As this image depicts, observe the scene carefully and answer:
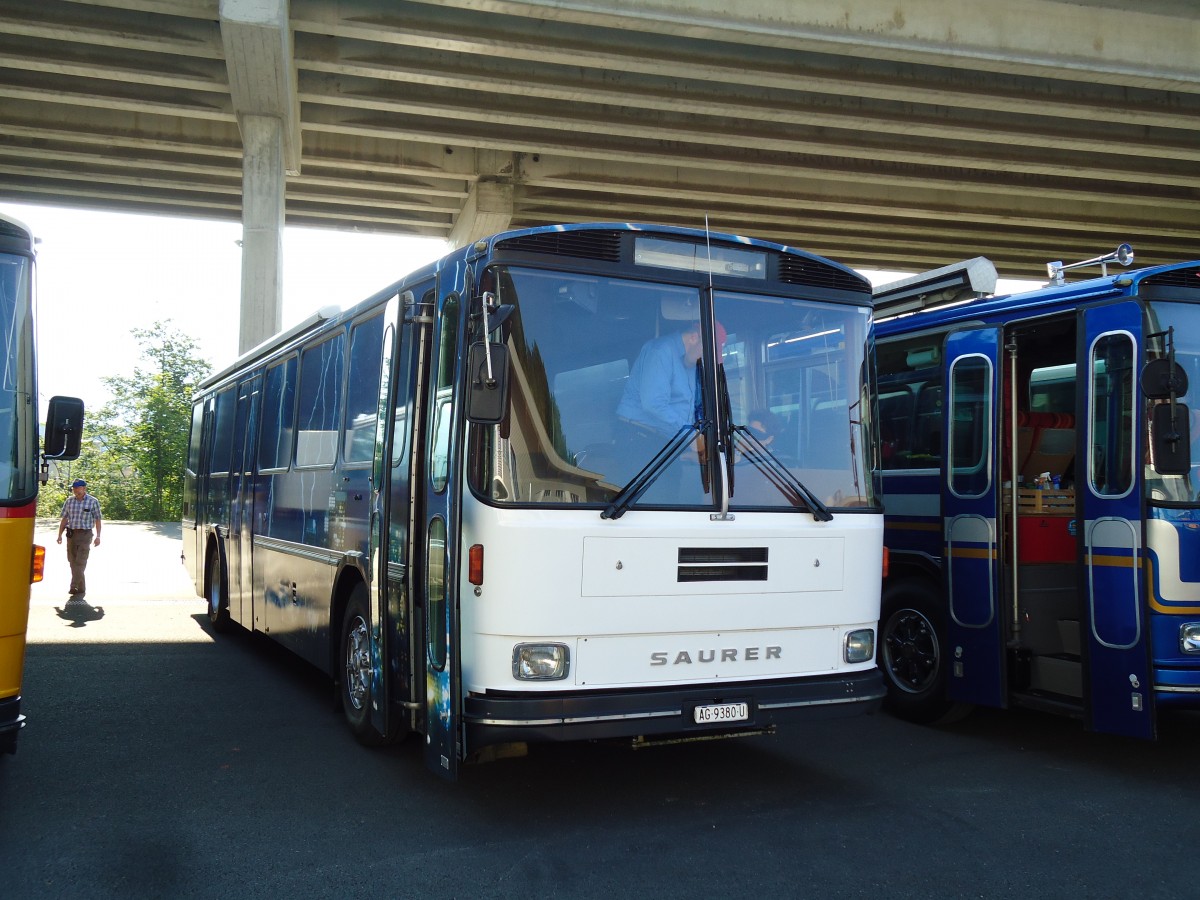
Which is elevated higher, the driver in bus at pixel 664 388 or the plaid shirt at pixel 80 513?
the driver in bus at pixel 664 388

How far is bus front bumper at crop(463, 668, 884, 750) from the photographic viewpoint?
5363 mm

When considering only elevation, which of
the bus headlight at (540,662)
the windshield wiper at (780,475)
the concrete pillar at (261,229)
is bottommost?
the bus headlight at (540,662)

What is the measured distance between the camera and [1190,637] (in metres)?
6.57

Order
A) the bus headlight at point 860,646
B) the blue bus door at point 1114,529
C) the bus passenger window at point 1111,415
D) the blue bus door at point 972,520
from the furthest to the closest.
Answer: the blue bus door at point 972,520 < the bus passenger window at point 1111,415 < the blue bus door at point 1114,529 < the bus headlight at point 860,646

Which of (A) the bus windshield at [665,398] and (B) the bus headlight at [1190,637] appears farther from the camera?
→ (B) the bus headlight at [1190,637]

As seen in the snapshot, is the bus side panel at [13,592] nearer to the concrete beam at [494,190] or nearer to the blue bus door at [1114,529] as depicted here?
the blue bus door at [1114,529]

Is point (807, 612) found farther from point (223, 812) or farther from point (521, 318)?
point (223, 812)

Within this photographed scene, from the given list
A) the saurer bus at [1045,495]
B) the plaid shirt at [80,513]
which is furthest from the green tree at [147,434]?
the saurer bus at [1045,495]

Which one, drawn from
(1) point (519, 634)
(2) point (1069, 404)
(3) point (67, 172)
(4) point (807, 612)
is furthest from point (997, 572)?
(3) point (67, 172)

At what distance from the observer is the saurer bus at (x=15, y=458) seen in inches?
224

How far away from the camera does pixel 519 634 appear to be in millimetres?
5434

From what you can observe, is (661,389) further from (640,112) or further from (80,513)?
(640,112)

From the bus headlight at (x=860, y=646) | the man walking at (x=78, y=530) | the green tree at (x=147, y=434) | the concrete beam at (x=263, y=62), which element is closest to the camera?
the bus headlight at (x=860, y=646)

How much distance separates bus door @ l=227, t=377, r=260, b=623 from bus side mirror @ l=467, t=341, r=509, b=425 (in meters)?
5.84
